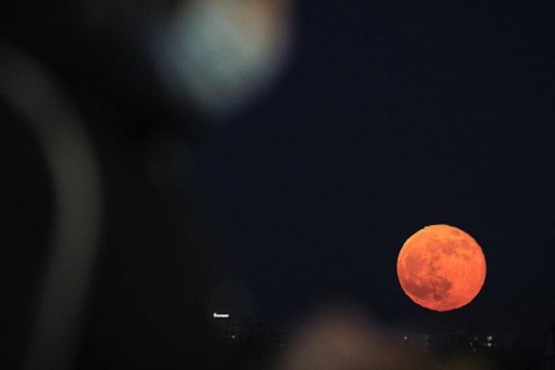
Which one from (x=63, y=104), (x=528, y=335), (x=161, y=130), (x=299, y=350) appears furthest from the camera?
(x=528, y=335)

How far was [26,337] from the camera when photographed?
20.3 ft

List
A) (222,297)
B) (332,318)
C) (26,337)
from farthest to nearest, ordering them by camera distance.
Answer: (332,318) → (222,297) → (26,337)

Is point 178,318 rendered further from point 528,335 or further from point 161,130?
point 528,335

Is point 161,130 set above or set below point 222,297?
above

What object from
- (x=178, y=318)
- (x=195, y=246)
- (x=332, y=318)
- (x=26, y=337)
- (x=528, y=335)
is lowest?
(x=26, y=337)

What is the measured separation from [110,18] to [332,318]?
27793mm

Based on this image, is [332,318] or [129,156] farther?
[332,318]

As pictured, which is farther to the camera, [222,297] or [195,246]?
[222,297]

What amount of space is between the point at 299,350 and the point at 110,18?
16602mm

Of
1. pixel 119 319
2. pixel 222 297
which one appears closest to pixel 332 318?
pixel 222 297

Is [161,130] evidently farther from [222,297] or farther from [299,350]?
[299,350]

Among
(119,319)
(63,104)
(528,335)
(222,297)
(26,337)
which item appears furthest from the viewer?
(528,335)

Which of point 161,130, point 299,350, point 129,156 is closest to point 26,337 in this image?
point 129,156

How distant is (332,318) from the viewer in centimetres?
3438
